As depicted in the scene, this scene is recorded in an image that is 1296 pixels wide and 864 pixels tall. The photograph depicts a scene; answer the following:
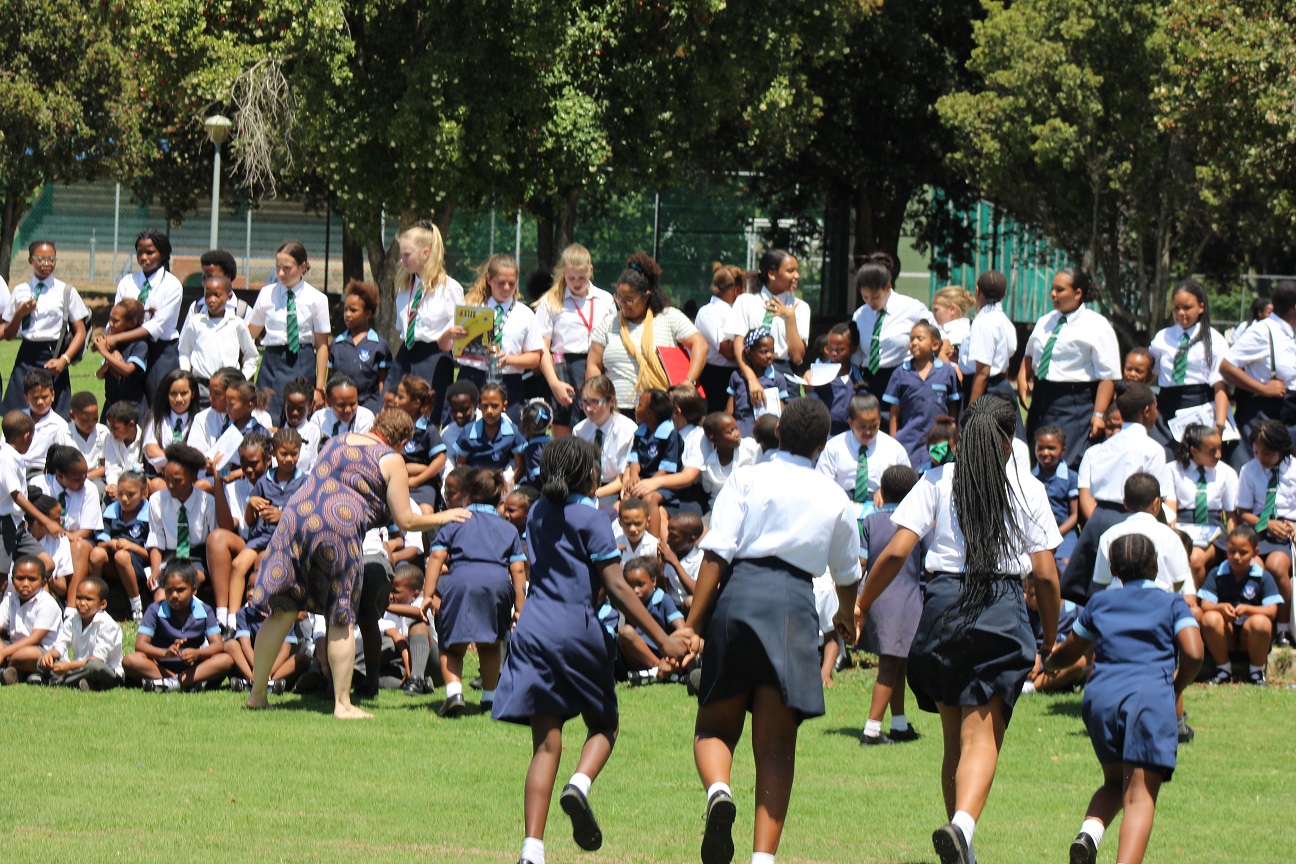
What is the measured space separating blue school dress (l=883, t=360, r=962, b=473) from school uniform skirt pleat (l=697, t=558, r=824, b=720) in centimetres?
578

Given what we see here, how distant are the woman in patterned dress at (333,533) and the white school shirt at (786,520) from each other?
10.2 feet

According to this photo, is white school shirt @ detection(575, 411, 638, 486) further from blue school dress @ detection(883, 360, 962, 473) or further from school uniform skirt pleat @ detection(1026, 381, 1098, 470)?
school uniform skirt pleat @ detection(1026, 381, 1098, 470)

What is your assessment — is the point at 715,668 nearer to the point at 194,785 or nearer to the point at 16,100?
the point at 194,785

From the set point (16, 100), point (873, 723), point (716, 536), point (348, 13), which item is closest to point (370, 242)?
point (348, 13)

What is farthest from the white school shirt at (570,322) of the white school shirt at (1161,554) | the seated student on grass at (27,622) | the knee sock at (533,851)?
the knee sock at (533,851)

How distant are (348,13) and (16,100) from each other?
46.0 feet

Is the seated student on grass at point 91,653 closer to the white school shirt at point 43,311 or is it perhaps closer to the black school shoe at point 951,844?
the white school shirt at point 43,311

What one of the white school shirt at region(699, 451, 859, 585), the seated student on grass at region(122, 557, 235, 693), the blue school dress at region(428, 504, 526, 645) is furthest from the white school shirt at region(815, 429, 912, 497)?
the white school shirt at region(699, 451, 859, 585)

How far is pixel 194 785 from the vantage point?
7809 millimetres

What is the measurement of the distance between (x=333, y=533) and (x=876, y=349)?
16.8ft

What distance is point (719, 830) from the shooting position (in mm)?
5941

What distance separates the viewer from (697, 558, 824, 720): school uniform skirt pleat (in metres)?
6.16

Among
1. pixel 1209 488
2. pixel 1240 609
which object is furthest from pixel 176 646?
pixel 1209 488

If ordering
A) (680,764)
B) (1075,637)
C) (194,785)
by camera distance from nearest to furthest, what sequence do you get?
(1075,637)
(194,785)
(680,764)
